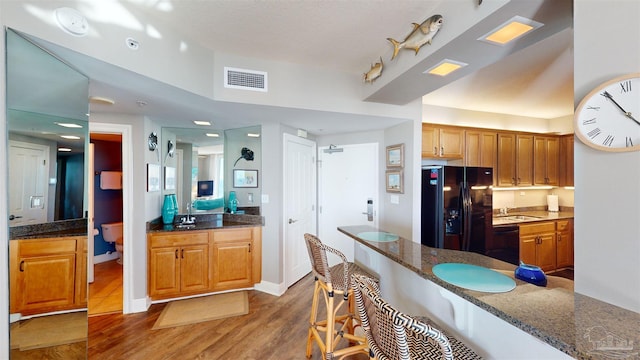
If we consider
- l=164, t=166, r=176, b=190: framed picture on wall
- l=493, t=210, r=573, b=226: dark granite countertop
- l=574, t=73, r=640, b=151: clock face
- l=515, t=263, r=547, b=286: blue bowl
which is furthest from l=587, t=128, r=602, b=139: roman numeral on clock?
l=164, t=166, r=176, b=190: framed picture on wall

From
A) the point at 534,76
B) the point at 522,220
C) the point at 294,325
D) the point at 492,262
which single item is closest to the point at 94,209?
the point at 294,325

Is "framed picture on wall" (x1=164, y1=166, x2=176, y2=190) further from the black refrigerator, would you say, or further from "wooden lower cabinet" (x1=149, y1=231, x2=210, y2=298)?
→ the black refrigerator

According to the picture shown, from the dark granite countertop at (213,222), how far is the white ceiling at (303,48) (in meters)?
1.18

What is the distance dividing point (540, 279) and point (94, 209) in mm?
5676

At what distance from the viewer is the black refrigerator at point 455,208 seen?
10.0 feet

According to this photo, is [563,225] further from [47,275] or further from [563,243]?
[47,275]

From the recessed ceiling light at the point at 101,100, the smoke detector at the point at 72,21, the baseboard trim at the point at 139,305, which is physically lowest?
the baseboard trim at the point at 139,305

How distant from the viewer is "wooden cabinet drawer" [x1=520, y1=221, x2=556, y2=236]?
3.56 m

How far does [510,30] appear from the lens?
1408 mm

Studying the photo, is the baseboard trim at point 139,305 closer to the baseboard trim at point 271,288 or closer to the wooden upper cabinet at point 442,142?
Answer: the baseboard trim at point 271,288

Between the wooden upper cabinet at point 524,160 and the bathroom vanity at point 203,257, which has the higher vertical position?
the wooden upper cabinet at point 524,160

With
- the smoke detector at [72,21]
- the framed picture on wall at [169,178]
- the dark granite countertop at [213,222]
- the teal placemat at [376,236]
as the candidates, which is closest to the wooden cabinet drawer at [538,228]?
the teal placemat at [376,236]

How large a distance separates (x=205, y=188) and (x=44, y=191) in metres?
1.99

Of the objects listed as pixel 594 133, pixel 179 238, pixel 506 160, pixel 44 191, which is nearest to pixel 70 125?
pixel 44 191
